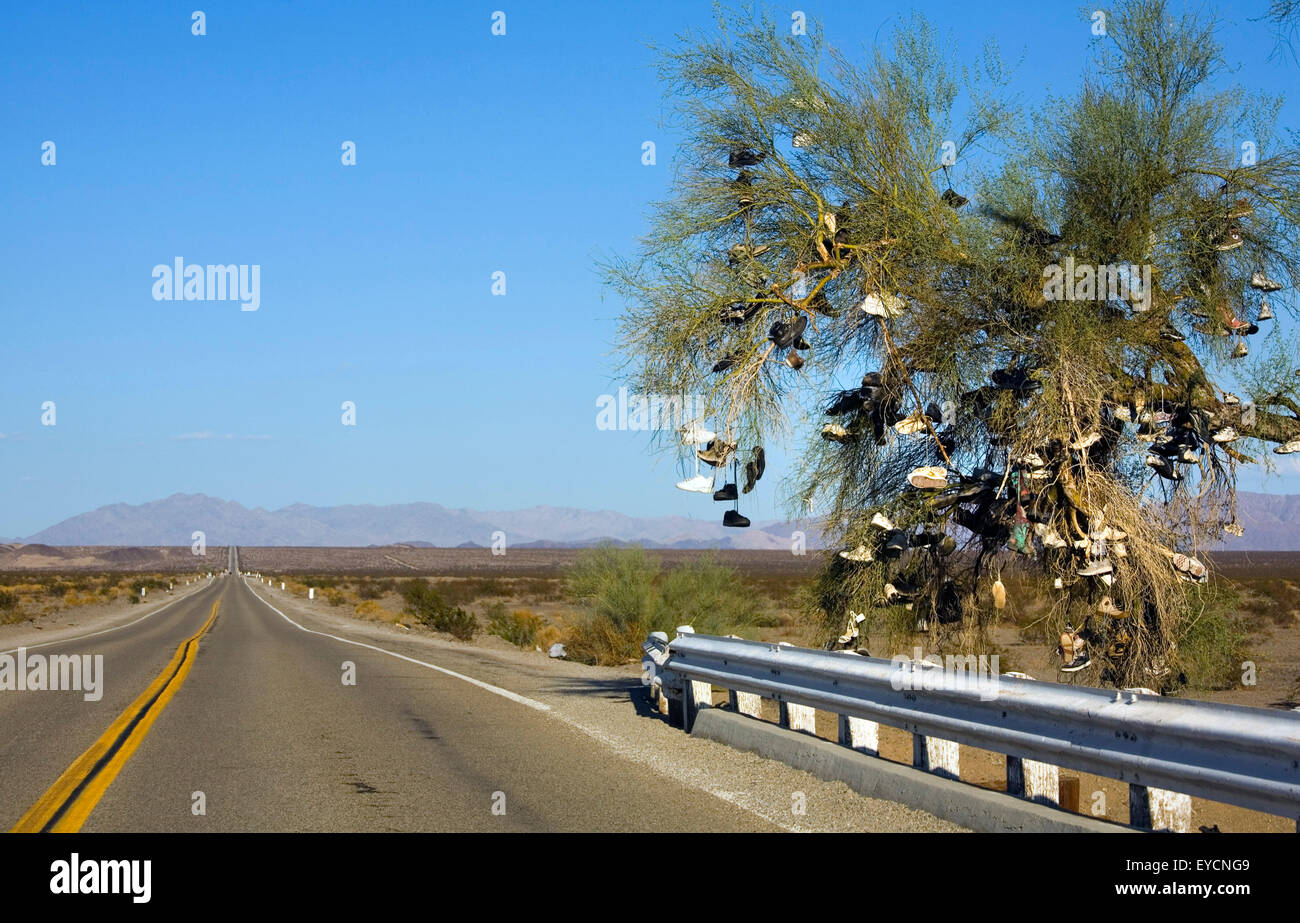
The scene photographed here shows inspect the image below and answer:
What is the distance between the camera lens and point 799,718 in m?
9.20

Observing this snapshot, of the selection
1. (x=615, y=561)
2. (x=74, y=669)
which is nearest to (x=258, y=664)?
(x=74, y=669)

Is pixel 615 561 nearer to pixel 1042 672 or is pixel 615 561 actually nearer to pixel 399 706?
pixel 1042 672

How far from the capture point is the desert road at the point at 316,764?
23.5 feet

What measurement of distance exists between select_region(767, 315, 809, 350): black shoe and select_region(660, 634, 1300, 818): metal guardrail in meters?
2.83

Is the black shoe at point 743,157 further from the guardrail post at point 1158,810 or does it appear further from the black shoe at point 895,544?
the guardrail post at point 1158,810

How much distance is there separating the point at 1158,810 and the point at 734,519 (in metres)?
5.34

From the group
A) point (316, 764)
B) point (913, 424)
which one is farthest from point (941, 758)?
point (316, 764)

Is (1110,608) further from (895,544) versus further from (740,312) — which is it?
(740,312)

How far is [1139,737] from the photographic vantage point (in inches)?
216

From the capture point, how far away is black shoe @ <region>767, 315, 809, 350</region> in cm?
1036

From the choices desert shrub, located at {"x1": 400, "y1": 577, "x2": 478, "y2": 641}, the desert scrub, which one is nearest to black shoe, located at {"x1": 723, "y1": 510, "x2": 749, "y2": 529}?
the desert scrub

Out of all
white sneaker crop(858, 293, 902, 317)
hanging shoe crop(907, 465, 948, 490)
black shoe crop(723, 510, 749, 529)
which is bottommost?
black shoe crop(723, 510, 749, 529)

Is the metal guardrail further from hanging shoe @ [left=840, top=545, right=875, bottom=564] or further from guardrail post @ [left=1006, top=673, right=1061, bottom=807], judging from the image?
hanging shoe @ [left=840, top=545, right=875, bottom=564]

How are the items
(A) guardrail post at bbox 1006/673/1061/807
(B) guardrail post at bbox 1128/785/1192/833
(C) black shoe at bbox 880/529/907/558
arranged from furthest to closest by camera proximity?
(C) black shoe at bbox 880/529/907/558 → (A) guardrail post at bbox 1006/673/1061/807 → (B) guardrail post at bbox 1128/785/1192/833
